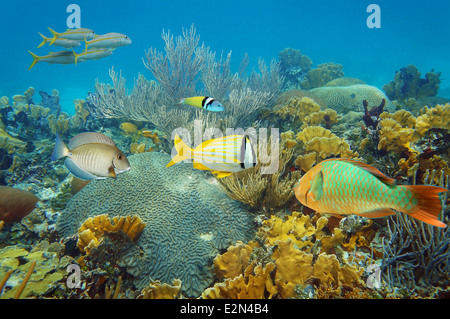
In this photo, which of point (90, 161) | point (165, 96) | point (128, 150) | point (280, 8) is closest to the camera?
point (90, 161)

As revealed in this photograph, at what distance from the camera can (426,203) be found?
1195 millimetres

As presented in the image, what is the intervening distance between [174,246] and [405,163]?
330 centimetres

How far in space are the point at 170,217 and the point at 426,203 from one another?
2705 mm

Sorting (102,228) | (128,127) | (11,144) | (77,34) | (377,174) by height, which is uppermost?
(77,34)

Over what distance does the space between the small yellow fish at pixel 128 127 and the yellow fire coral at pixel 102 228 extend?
465cm

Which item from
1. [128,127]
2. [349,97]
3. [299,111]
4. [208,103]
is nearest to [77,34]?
[128,127]

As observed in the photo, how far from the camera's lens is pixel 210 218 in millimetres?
3021

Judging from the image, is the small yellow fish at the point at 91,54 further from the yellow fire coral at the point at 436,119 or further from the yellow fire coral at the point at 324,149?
the yellow fire coral at the point at 436,119

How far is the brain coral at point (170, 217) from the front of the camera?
2525 millimetres

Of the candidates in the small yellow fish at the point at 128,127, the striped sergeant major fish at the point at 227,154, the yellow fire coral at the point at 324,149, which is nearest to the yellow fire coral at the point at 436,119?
the yellow fire coral at the point at 324,149

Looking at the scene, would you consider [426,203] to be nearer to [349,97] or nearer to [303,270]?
[303,270]

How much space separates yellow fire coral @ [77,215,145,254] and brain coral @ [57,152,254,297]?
207mm
